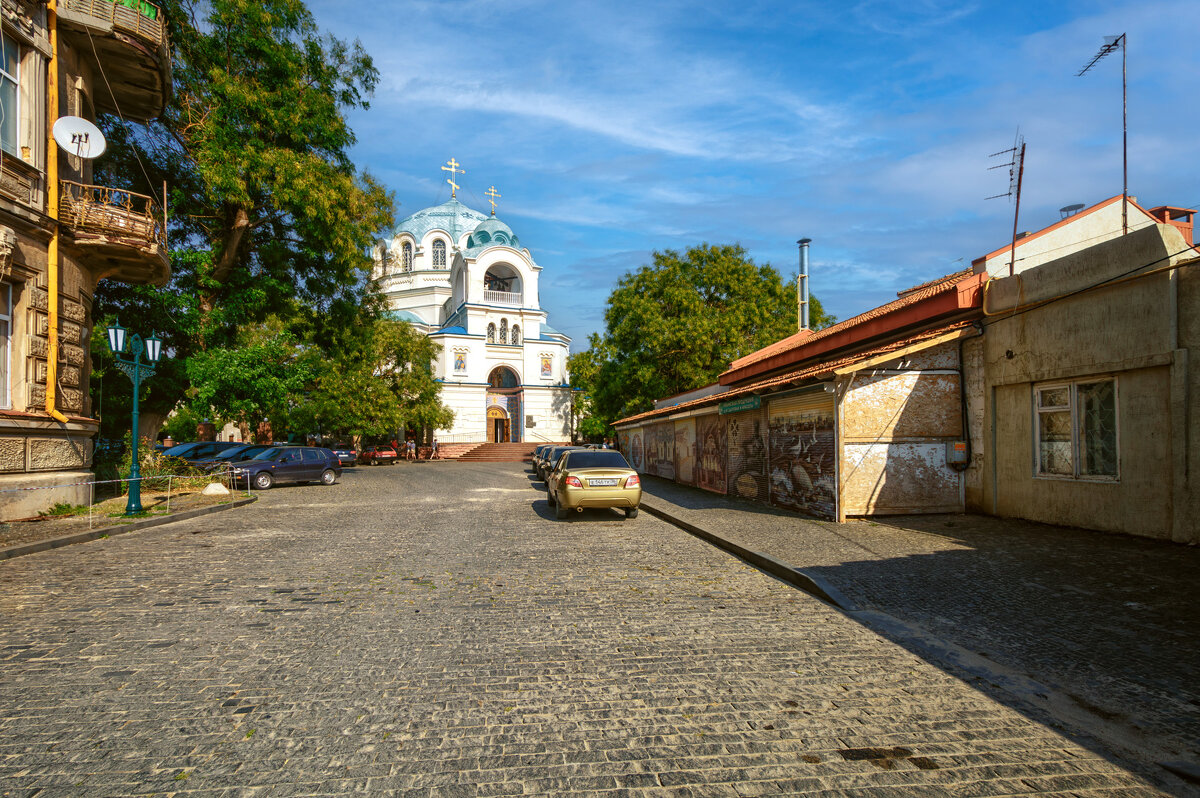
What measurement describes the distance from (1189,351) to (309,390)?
1471 inches

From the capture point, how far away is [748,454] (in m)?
Answer: 16.3

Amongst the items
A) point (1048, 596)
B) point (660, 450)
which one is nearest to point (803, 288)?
point (660, 450)

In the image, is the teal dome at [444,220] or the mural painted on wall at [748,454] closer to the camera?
the mural painted on wall at [748,454]

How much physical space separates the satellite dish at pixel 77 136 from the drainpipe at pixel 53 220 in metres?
0.30

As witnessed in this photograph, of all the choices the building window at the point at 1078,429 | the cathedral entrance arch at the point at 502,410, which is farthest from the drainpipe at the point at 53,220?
the cathedral entrance arch at the point at 502,410

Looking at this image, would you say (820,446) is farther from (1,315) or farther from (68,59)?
(68,59)

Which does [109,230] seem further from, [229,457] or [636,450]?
[636,450]

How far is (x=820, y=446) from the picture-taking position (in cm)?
1237

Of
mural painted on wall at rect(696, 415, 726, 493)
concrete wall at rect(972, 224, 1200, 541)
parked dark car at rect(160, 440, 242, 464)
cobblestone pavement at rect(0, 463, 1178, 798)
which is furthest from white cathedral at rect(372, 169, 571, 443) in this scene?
cobblestone pavement at rect(0, 463, 1178, 798)

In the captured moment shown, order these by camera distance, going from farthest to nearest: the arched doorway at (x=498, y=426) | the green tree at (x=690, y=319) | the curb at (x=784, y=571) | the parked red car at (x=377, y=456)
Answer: the arched doorway at (x=498, y=426) → the parked red car at (x=377, y=456) → the green tree at (x=690, y=319) → the curb at (x=784, y=571)

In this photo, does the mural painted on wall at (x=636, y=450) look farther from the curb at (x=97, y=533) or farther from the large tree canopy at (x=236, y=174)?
the curb at (x=97, y=533)

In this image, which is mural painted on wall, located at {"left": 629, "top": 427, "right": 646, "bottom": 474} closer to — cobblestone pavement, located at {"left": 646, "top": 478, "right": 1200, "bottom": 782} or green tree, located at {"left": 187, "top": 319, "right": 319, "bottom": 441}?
green tree, located at {"left": 187, "top": 319, "right": 319, "bottom": 441}

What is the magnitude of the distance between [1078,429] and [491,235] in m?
52.4

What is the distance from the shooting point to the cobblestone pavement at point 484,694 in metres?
3.27
